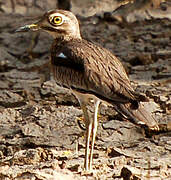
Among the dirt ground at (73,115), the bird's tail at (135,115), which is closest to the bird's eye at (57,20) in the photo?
the bird's tail at (135,115)

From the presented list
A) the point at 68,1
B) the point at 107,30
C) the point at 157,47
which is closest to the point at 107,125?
the point at 157,47

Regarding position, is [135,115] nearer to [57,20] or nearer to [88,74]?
[88,74]

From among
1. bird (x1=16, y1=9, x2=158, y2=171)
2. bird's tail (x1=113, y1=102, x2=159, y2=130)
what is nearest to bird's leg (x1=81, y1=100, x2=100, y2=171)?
bird (x1=16, y1=9, x2=158, y2=171)

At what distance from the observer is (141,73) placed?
5.22 meters

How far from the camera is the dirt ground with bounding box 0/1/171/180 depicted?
360 cm

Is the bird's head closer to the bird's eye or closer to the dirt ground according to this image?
the bird's eye

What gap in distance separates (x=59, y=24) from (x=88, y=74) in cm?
49

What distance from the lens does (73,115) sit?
4.42 metres

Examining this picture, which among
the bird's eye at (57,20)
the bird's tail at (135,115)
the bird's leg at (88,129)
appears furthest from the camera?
the bird's eye at (57,20)

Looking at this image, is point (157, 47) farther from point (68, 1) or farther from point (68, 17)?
point (68, 17)

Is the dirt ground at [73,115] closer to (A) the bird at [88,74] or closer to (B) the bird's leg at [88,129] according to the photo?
(B) the bird's leg at [88,129]

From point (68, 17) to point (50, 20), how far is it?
0.12 m

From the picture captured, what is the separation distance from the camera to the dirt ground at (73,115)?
3.60 meters

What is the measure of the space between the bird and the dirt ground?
0.24 meters
